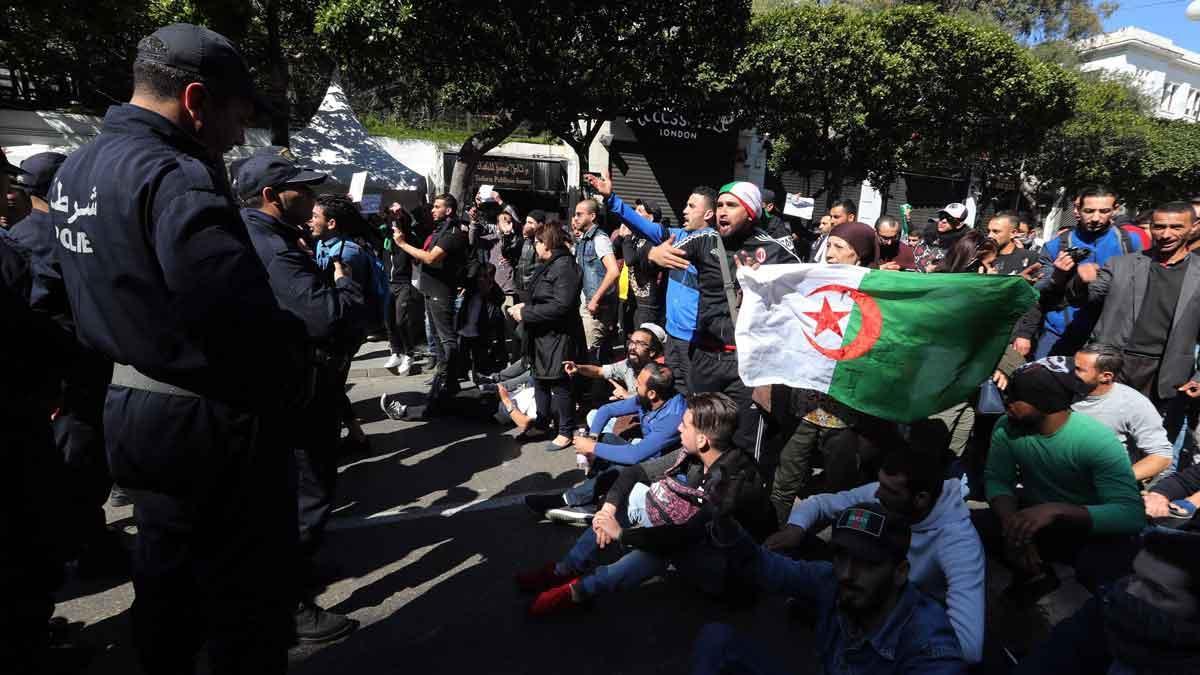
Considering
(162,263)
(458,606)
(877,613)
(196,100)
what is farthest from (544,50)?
(877,613)

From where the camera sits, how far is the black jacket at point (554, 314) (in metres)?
5.43

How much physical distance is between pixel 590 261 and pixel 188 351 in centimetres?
603

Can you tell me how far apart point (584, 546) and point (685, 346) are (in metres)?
1.47

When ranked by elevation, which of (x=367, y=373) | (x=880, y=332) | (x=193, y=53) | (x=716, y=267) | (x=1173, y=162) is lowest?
(x=367, y=373)

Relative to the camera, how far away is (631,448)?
4.03 m

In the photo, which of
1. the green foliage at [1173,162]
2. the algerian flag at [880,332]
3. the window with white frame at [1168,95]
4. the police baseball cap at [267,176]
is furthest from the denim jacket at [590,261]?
the window with white frame at [1168,95]

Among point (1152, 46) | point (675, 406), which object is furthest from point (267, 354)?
point (1152, 46)

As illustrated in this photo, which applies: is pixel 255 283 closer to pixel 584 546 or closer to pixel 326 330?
pixel 326 330

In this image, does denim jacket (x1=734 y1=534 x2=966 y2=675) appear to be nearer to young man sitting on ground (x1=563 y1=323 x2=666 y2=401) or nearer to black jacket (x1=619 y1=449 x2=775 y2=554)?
black jacket (x1=619 y1=449 x2=775 y2=554)

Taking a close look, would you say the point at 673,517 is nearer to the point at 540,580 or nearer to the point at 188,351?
the point at 540,580

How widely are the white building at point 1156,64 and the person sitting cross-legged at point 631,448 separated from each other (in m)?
44.6

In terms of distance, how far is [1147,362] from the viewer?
4457 millimetres

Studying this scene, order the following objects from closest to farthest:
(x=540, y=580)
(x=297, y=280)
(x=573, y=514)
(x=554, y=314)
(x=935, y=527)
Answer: (x=935, y=527) → (x=297, y=280) → (x=540, y=580) → (x=573, y=514) → (x=554, y=314)

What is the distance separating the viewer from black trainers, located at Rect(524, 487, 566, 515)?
4.11 meters
